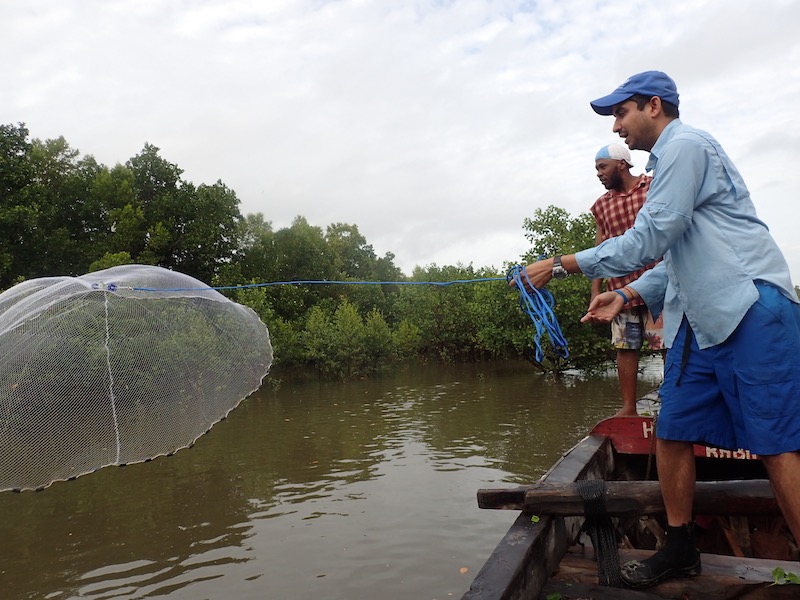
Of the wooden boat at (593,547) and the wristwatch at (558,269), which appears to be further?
the wristwatch at (558,269)

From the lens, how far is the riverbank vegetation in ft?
57.2

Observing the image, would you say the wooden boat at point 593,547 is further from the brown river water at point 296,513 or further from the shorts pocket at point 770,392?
the brown river water at point 296,513

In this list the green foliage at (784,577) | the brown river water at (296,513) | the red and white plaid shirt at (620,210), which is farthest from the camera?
the brown river water at (296,513)

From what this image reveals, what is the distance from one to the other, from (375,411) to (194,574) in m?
8.82

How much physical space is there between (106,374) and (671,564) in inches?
127

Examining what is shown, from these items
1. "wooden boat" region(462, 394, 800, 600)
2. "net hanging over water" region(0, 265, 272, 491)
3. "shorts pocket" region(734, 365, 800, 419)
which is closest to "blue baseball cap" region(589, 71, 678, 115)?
"shorts pocket" region(734, 365, 800, 419)

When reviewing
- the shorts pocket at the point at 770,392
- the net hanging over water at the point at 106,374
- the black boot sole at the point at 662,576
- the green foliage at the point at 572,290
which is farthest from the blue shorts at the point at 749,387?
the green foliage at the point at 572,290

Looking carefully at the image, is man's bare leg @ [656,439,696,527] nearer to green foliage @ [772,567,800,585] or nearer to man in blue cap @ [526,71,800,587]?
man in blue cap @ [526,71,800,587]

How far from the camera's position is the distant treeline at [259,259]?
17500mm

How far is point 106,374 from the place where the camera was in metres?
3.61

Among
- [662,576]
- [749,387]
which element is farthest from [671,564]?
[749,387]

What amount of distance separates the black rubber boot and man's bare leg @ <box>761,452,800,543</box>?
39 centimetres

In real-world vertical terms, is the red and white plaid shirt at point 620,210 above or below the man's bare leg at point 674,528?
above

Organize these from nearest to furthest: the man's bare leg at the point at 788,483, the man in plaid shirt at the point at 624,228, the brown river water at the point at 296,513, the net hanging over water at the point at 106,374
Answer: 1. the man's bare leg at the point at 788,483
2. the net hanging over water at the point at 106,374
3. the man in plaid shirt at the point at 624,228
4. the brown river water at the point at 296,513
